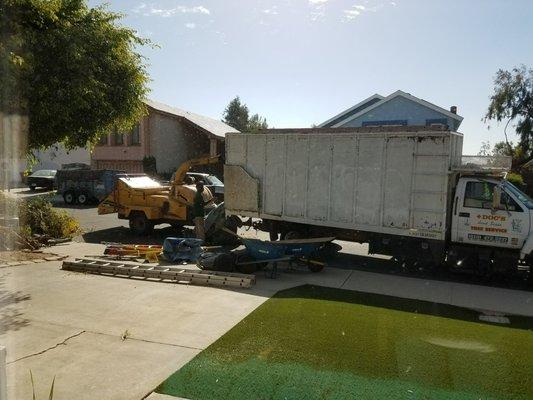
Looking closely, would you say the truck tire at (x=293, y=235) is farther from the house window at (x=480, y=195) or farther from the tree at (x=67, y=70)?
the tree at (x=67, y=70)

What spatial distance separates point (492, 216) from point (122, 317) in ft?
24.1

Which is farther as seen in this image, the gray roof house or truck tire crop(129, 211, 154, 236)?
the gray roof house

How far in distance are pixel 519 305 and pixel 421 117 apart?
1886 centimetres

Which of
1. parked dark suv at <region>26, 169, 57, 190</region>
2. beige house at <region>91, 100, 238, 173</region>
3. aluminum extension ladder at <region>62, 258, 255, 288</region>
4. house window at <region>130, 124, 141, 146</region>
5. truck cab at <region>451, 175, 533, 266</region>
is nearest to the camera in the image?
aluminum extension ladder at <region>62, 258, 255, 288</region>

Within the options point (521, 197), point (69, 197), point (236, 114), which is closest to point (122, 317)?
point (521, 197)

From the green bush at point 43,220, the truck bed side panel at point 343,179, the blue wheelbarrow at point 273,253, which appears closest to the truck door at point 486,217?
the truck bed side panel at point 343,179

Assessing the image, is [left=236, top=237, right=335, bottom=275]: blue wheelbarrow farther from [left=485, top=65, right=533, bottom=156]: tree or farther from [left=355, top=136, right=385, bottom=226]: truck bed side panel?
[left=485, top=65, right=533, bottom=156]: tree

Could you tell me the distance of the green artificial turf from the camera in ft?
15.6

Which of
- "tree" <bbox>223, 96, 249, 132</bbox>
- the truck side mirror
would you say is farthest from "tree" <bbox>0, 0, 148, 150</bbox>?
"tree" <bbox>223, 96, 249, 132</bbox>

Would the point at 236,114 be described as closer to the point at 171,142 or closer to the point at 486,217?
the point at 171,142

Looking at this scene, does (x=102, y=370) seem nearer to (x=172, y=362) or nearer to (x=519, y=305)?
(x=172, y=362)

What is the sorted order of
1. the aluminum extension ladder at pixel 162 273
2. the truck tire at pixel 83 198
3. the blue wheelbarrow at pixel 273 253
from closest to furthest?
the aluminum extension ladder at pixel 162 273 → the blue wheelbarrow at pixel 273 253 → the truck tire at pixel 83 198

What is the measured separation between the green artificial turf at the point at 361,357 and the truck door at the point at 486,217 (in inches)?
93.1

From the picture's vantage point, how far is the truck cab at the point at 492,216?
359 inches
